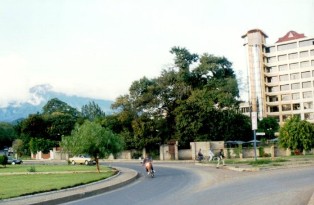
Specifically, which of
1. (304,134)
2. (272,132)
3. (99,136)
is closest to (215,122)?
(304,134)

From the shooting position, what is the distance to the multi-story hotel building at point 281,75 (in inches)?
3804

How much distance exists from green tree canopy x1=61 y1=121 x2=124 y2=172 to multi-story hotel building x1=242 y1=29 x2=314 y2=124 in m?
68.8

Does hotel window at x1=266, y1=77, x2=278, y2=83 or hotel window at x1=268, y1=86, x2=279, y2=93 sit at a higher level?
hotel window at x1=266, y1=77, x2=278, y2=83

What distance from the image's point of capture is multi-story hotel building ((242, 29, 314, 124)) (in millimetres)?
96625

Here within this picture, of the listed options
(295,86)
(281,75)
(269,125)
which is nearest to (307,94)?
(295,86)

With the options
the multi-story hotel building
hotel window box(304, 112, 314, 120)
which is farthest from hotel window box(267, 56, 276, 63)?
hotel window box(304, 112, 314, 120)

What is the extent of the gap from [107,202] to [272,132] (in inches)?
2849

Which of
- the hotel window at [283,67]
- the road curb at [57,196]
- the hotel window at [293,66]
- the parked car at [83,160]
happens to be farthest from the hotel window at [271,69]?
the road curb at [57,196]

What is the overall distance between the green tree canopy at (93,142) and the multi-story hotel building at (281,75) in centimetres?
6885

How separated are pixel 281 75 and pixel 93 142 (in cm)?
7874

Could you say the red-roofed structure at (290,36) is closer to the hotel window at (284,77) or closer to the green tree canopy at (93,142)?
the hotel window at (284,77)

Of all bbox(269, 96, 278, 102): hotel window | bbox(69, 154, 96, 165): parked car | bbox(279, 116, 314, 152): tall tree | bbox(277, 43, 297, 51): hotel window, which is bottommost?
bbox(69, 154, 96, 165): parked car

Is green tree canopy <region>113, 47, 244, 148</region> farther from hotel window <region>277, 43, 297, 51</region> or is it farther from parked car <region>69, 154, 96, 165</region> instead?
hotel window <region>277, 43, 297, 51</region>

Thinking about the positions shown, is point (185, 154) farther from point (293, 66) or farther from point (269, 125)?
point (293, 66)
